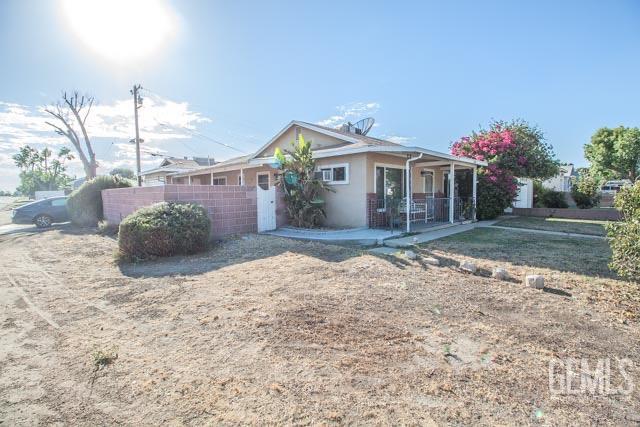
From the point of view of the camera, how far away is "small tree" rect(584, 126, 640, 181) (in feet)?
70.4

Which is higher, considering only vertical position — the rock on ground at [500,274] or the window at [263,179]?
the window at [263,179]

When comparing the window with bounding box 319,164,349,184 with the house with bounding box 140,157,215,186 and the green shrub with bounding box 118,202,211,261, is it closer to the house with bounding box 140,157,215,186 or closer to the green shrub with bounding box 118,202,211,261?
the green shrub with bounding box 118,202,211,261

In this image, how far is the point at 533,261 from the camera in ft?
21.1

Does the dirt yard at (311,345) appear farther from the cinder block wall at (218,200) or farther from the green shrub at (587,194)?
the green shrub at (587,194)

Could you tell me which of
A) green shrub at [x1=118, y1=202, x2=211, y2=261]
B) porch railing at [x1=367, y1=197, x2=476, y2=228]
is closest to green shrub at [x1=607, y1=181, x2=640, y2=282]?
porch railing at [x1=367, y1=197, x2=476, y2=228]

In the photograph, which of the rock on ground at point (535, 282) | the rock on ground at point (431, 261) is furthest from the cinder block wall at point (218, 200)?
the rock on ground at point (535, 282)

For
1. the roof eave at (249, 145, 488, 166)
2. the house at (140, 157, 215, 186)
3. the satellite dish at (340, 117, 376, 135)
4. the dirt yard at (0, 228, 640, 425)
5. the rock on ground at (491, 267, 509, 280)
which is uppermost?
the satellite dish at (340, 117, 376, 135)

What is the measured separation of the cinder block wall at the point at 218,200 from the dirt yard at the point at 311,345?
3576 mm

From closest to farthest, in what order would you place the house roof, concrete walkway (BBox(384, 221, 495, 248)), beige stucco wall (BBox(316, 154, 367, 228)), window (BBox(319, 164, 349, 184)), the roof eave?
concrete walkway (BBox(384, 221, 495, 248)), the roof eave, the house roof, beige stucco wall (BBox(316, 154, 367, 228)), window (BBox(319, 164, 349, 184))

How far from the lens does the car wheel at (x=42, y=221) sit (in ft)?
49.8

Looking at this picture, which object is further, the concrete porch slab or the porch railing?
the porch railing

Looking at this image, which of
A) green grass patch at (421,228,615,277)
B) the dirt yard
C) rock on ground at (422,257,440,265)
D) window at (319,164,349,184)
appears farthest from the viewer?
window at (319,164,349,184)

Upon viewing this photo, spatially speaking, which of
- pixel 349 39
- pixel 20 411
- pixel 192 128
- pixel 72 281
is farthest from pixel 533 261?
pixel 192 128

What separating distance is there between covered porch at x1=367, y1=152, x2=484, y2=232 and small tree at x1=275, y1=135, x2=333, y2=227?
1.90 meters
